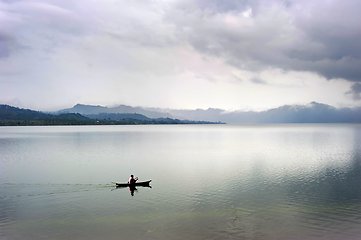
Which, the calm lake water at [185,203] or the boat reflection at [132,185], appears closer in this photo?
the calm lake water at [185,203]

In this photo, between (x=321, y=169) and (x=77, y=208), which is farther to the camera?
(x=321, y=169)

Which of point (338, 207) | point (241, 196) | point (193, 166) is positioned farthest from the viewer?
point (193, 166)

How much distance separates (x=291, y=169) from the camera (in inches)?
2039

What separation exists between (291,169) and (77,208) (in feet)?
136

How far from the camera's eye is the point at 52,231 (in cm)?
2270

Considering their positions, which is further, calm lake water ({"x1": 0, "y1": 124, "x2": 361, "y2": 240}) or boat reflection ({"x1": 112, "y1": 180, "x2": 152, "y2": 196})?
boat reflection ({"x1": 112, "y1": 180, "x2": 152, "y2": 196})

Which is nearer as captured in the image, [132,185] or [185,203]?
[185,203]

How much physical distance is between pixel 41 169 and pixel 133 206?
33.6 meters

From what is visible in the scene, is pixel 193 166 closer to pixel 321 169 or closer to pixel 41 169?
pixel 321 169

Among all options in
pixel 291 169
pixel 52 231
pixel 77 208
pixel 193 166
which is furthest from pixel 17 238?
pixel 291 169

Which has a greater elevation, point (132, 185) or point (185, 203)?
point (132, 185)

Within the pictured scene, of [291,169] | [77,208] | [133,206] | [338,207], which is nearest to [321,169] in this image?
[291,169]

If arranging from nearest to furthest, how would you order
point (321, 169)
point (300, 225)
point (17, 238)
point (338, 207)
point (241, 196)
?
1. point (17, 238)
2. point (300, 225)
3. point (338, 207)
4. point (241, 196)
5. point (321, 169)

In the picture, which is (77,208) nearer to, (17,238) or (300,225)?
(17,238)
